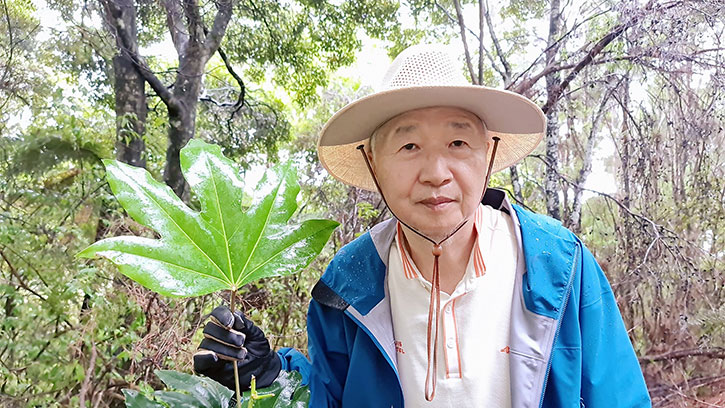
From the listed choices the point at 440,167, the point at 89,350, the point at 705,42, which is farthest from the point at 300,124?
the point at 440,167

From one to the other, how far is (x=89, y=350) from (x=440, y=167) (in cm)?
226

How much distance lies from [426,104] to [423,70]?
0.09 metres

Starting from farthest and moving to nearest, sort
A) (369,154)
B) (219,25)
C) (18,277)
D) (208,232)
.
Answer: (219,25) → (18,277) → (369,154) → (208,232)

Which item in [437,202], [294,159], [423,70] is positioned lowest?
[437,202]

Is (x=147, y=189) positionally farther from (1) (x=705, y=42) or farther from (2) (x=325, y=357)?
(1) (x=705, y=42)

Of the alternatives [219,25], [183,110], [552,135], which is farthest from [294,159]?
[552,135]

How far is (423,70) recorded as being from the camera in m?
1.10

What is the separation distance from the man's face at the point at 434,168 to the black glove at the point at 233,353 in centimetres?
44

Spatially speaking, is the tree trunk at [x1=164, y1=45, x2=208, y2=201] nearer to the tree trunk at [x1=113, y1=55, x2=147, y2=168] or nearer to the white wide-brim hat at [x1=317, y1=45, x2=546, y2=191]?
the tree trunk at [x1=113, y1=55, x2=147, y2=168]

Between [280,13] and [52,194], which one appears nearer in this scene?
[52,194]

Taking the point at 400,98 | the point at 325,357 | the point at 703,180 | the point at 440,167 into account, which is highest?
the point at 703,180

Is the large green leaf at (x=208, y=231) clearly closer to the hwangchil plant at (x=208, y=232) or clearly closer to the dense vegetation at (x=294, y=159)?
the hwangchil plant at (x=208, y=232)

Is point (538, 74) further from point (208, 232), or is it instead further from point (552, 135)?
point (208, 232)

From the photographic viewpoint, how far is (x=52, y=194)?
8.53 ft
